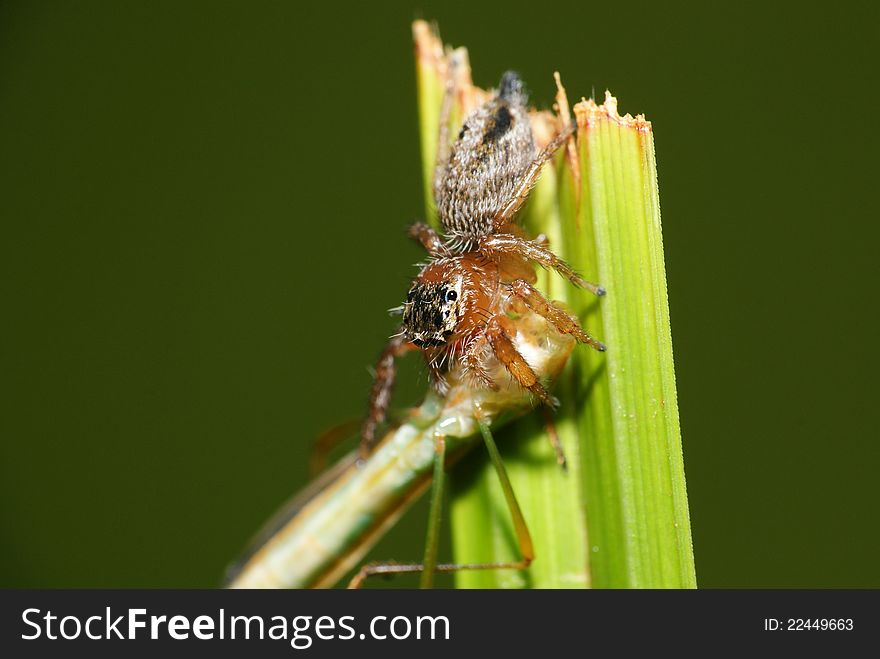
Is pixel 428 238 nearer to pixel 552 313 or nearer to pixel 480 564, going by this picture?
pixel 552 313

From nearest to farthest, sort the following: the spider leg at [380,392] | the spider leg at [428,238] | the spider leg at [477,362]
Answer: the spider leg at [477,362]
the spider leg at [428,238]
the spider leg at [380,392]

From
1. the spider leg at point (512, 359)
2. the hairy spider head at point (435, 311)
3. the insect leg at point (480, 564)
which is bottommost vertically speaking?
the insect leg at point (480, 564)

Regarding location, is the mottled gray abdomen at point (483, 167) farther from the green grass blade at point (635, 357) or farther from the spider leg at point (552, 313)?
the green grass blade at point (635, 357)

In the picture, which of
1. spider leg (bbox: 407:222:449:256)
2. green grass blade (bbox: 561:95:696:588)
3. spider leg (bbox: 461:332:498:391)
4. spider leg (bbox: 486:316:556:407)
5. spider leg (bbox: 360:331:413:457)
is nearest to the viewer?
green grass blade (bbox: 561:95:696:588)

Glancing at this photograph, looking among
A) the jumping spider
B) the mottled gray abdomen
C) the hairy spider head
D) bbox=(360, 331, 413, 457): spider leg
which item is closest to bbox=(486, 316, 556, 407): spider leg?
the jumping spider

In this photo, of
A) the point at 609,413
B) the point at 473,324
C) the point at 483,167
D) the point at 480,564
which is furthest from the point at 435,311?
→ the point at 480,564

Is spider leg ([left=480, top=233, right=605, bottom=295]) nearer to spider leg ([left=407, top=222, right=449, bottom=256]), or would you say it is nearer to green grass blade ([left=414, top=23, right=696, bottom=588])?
green grass blade ([left=414, top=23, right=696, bottom=588])

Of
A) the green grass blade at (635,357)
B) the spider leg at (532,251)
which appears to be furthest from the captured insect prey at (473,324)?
the green grass blade at (635,357)
